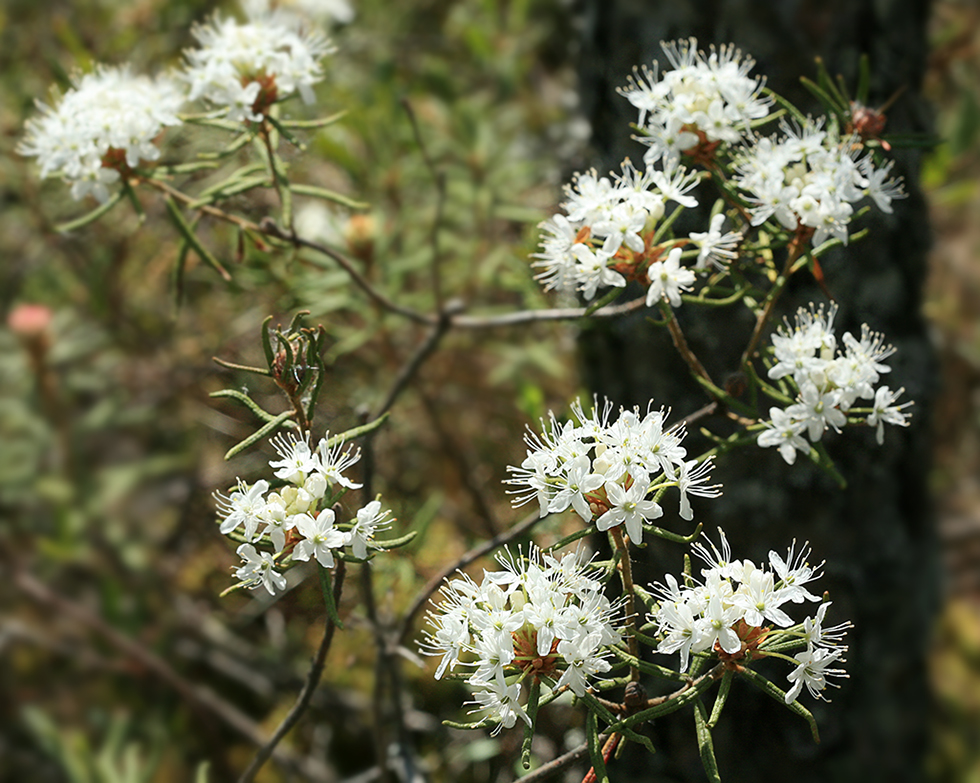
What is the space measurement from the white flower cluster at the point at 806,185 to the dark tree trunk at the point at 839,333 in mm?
509

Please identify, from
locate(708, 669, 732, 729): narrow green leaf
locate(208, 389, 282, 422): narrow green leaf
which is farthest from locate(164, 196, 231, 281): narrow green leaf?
locate(708, 669, 732, 729): narrow green leaf

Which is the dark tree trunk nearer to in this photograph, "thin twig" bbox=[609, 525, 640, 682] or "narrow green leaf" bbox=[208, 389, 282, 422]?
"thin twig" bbox=[609, 525, 640, 682]

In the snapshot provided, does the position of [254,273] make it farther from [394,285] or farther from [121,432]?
[121,432]

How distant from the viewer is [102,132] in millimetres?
1256

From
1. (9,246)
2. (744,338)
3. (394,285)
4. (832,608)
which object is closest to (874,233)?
(744,338)

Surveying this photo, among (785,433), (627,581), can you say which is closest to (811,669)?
(627,581)

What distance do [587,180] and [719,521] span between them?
87 cm

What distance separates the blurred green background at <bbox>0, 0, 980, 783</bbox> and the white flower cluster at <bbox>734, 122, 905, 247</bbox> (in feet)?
2.76

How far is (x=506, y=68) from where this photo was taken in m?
2.73

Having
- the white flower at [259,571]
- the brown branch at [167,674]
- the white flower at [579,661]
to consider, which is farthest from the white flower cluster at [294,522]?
the brown branch at [167,674]

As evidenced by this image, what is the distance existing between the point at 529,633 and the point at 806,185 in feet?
2.33

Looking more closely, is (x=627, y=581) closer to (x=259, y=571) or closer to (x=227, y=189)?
(x=259, y=571)

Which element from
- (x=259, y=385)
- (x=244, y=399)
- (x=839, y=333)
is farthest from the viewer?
(x=259, y=385)

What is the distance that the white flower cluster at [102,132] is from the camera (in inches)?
49.6
